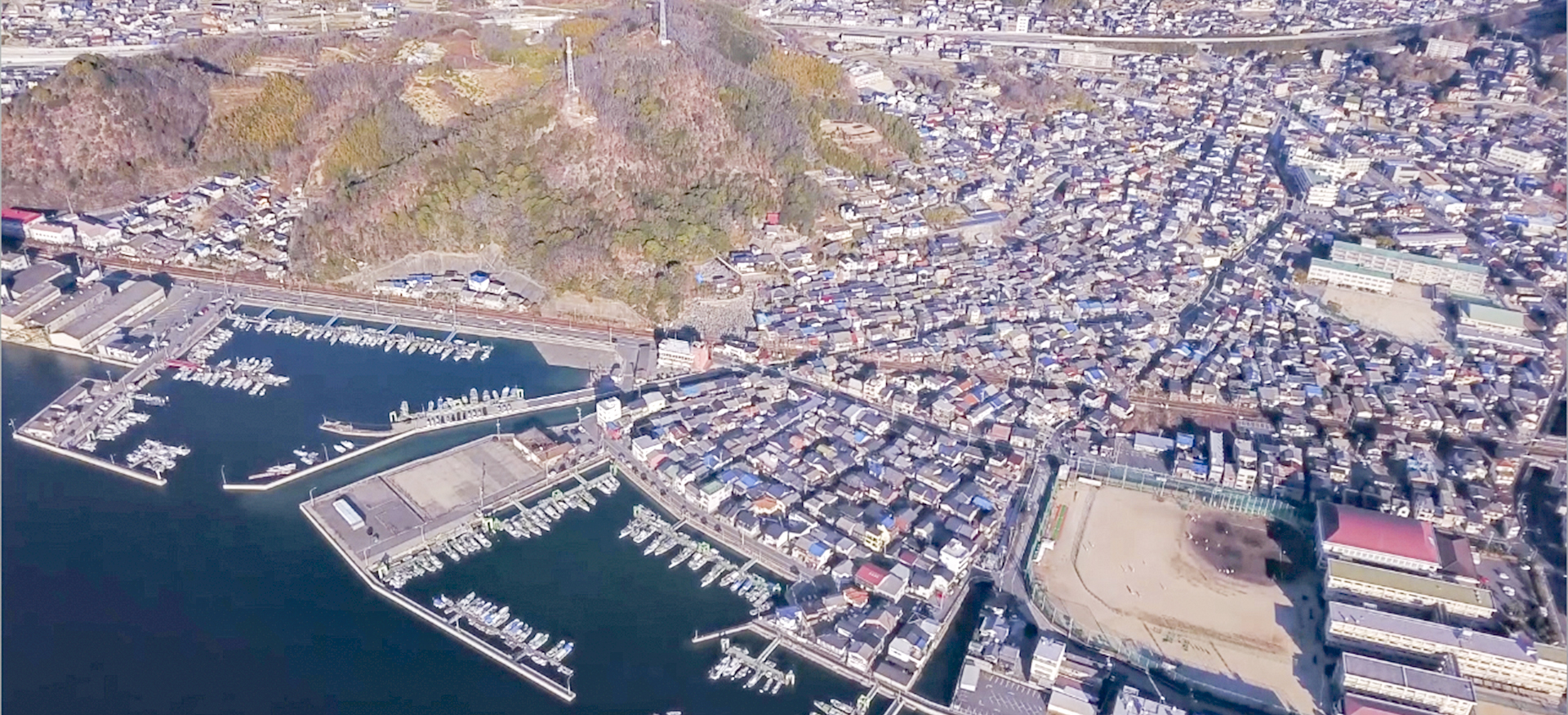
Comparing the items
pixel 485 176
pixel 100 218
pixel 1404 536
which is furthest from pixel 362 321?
pixel 1404 536

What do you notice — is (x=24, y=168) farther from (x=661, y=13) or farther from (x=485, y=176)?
(x=661, y=13)

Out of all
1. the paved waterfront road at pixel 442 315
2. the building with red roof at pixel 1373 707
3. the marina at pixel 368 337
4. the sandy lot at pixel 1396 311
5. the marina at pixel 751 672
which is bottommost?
the marina at pixel 751 672

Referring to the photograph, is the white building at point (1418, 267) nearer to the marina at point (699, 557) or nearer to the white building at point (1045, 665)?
the white building at point (1045, 665)

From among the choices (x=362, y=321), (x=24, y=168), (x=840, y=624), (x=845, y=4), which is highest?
(x=845, y=4)

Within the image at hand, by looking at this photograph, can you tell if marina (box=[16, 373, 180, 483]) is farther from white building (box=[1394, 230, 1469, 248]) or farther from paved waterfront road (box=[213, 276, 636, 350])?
white building (box=[1394, 230, 1469, 248])

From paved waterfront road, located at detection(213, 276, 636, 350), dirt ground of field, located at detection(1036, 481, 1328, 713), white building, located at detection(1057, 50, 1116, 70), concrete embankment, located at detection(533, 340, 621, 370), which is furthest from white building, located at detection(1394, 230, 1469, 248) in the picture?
concrete embankment, located at detection(533, 340, 621, 370)

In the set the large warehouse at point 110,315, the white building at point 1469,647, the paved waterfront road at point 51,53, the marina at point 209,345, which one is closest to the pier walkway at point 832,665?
the white building at point 1469,647

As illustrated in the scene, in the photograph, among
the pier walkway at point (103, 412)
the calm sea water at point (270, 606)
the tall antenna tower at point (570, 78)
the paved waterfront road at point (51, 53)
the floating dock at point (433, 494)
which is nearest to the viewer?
the calm sea water at point (270, 606)

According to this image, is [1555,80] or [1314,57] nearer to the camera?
[1555,80]
